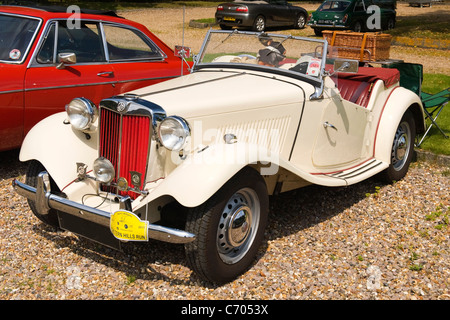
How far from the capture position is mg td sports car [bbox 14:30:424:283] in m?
3.54

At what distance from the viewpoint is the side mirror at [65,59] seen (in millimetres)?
5914

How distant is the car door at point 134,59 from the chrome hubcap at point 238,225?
3236mm

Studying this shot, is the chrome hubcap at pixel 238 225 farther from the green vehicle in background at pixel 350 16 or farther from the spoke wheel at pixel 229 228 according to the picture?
the green vehicle in background at pixel 350 16

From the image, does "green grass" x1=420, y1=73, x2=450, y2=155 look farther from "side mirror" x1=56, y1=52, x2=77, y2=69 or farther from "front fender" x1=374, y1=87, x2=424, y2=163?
"side mirror" x1=56, y1=52, x2=77, y2=69

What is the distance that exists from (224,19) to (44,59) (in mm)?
13574

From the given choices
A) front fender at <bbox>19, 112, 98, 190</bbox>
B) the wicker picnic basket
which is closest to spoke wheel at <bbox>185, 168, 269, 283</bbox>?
front fender at <bbox>19, 112, 98, 190</bbox>

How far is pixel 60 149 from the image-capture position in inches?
165

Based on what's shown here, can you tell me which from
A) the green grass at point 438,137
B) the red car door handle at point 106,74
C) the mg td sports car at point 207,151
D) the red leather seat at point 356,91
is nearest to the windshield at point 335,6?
the green grass at point 438,137

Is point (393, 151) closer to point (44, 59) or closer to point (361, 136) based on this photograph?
point (361, 136)

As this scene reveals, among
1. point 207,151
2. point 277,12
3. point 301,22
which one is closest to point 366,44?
point 207,151

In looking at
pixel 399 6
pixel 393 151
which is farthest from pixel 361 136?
pixel 399 6

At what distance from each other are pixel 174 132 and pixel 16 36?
132 inches
